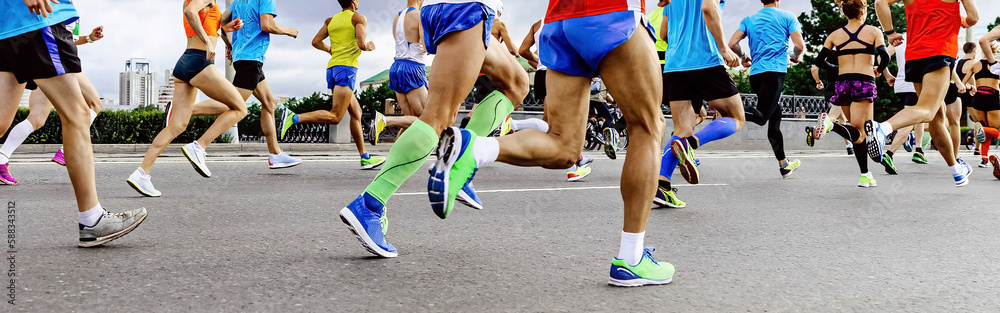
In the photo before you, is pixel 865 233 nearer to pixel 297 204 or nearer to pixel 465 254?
pixel 465 254

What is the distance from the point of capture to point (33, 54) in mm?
3348

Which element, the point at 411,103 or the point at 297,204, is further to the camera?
the point at 411,103

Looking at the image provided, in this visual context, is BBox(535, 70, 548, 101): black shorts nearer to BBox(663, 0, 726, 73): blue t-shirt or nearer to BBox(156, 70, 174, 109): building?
BBox(663, 0, 726, 73): blue t-shirt

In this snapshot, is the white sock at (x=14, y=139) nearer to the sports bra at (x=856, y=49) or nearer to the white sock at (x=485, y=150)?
the white sock at (x=485, y=150)

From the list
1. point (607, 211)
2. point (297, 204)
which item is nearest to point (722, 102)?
point (607, 211)

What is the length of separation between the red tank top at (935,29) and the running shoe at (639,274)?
5576 mm

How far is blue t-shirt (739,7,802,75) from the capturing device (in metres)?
7.82

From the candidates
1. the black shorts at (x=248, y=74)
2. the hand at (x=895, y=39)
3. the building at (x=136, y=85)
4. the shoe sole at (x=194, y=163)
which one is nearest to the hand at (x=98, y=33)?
the shoe sole at (x=194, y=163)

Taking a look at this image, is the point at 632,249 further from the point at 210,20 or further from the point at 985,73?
the point at 985,73

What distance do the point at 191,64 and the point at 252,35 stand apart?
177 cm

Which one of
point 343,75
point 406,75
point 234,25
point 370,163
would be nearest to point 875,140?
point 406,75

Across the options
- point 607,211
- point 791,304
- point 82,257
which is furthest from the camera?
point 607,211

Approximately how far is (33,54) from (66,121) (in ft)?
1.00

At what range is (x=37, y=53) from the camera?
3.35m
